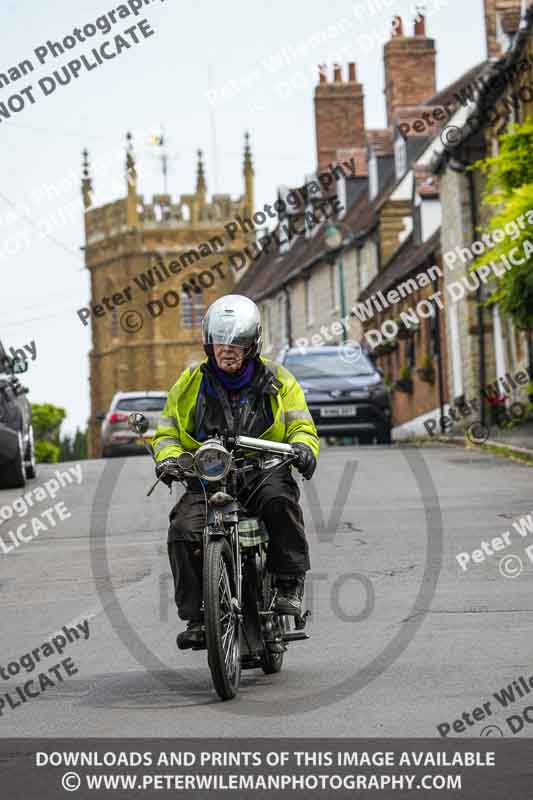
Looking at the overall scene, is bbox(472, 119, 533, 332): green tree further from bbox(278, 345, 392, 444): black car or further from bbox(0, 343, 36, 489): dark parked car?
bbox(0, 343, 36, 489): dark parked car

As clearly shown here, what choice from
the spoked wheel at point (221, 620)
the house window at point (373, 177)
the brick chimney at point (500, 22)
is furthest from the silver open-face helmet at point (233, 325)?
the house window at point (373, 177)

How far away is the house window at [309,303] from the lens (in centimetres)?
6619

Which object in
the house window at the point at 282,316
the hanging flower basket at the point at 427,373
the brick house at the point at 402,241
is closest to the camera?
the brick house at the point at 402,241

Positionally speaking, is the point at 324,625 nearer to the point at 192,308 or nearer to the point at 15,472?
the point at 15,472

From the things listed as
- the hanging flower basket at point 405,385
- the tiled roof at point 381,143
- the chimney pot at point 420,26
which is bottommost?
the hanging flower basket at point 405,385

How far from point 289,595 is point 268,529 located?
329 mm

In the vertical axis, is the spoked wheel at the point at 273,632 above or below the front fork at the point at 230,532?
below

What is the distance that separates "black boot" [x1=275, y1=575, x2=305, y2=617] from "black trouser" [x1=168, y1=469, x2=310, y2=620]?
37mm

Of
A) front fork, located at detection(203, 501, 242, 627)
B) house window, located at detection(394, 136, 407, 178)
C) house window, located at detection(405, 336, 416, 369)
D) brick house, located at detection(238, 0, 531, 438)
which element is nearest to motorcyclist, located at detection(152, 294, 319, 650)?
front fork, located at detection(203, 501, 242, 627)

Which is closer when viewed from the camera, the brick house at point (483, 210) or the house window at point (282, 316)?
the brick house at point (483, 210)

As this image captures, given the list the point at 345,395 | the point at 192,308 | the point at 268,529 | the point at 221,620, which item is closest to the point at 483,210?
the point at 345,395

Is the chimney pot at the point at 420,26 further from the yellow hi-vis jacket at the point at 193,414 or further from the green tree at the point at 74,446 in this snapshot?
the green tree at the point at 74,446

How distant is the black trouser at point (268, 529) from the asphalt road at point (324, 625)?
19.0 inches

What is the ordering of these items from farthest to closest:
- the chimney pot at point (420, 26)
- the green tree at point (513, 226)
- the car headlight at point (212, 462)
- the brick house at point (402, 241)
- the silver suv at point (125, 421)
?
the chimney pot at point (420, 26) < the brick house at point (402, 241) < the silver suv at point (125, 421) < the green tree at point (513, 226) < the car headlight at point (212, 462)
